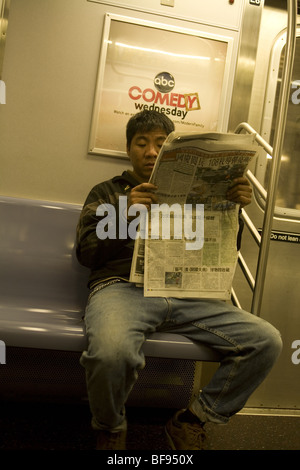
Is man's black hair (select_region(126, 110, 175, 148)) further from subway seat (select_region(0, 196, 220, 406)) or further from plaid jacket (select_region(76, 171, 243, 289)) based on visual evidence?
subway seat (select_region(0, 196, 220, 406))

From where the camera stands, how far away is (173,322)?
5.38 ft

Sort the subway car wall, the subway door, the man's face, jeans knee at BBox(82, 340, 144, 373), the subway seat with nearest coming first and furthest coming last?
1. jeans knee at BBox(82, 340, 144, 373)
2. the man's face
3. the subway seat
4. the subway car wall
5. the subway door

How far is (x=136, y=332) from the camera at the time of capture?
57.8 inches

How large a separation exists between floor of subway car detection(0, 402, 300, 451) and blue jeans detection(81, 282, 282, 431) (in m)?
0.44

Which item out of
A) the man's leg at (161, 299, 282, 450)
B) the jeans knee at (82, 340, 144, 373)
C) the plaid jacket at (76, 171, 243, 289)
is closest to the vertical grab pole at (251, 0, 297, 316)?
the plaid jacket at (76, 171, 243, 289)

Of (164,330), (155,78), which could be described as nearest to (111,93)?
(155,78)

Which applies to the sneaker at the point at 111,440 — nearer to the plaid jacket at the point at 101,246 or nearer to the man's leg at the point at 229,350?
the man's leg at the point at 229,350

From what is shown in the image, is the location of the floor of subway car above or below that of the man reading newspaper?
below

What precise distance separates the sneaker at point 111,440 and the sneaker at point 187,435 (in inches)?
11.3

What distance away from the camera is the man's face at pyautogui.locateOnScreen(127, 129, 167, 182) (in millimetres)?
1914

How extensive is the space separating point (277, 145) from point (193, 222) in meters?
0.51

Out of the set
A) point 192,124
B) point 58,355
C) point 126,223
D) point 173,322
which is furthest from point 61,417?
point 192,124

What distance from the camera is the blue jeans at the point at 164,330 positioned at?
138 cm

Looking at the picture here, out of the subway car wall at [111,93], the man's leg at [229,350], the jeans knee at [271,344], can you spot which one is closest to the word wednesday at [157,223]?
the man's leg at [229,350]
